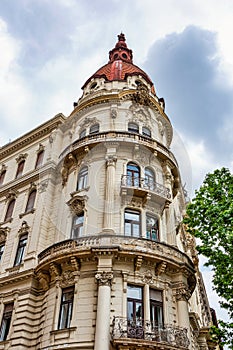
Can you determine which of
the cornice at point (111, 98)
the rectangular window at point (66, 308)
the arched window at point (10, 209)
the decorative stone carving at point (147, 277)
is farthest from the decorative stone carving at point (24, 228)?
the cornice at point (111, 98)

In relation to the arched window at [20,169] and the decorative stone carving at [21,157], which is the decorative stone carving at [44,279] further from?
the decorative stone carving at [21,157]

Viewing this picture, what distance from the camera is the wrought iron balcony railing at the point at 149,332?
15.2 meters

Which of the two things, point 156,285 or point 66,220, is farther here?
point 66,220

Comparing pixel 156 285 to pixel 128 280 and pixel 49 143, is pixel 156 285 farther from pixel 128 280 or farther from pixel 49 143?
pixel 49 143

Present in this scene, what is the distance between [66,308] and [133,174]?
934 centimetres

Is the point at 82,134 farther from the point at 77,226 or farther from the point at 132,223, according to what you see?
the point at 132,223

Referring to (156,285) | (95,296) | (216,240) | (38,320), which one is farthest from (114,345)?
(216,240)

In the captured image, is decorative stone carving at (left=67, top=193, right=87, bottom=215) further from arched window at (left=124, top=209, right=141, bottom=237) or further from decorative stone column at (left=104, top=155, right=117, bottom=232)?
arched window at (left=124, top=209, right=141, bottom=237)

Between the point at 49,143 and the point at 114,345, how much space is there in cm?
1740

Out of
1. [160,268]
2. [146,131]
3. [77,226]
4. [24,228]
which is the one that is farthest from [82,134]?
[160,268]

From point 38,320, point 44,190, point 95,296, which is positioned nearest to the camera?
point 95,296

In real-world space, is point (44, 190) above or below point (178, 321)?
above

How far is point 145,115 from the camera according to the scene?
26.7 meters

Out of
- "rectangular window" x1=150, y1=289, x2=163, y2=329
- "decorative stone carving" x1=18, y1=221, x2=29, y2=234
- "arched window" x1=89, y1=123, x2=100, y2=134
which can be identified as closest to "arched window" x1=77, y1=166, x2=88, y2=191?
"arched window" x1=89, y1=123, x2=100, y2=134
